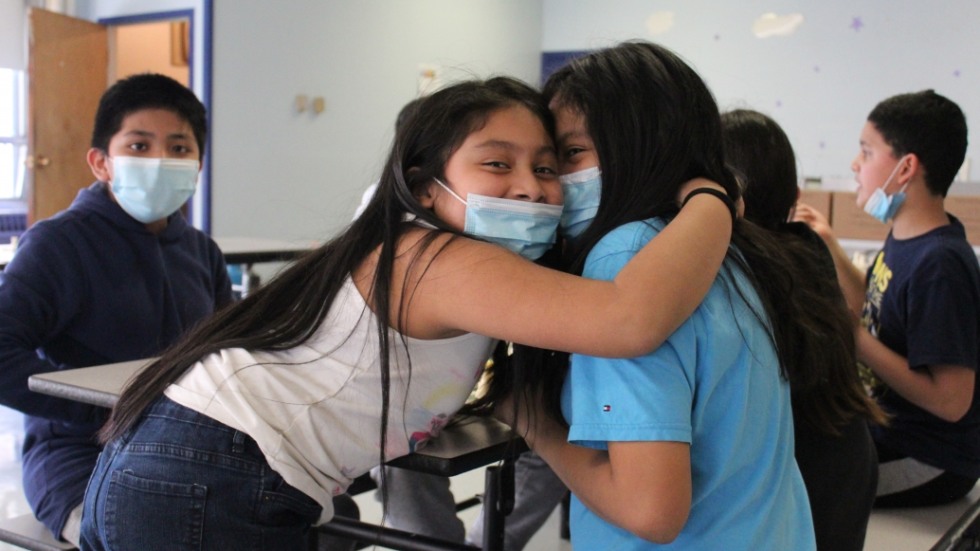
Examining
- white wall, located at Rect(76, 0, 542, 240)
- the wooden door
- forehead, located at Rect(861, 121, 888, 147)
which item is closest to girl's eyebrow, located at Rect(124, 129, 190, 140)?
forehead, located at Rect(861, 121, 888, 147)

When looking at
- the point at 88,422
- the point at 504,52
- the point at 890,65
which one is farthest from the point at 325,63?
the point at 88,422

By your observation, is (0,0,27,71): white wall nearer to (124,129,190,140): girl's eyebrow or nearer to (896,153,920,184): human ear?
(124,129,190,140): girl's eyebrow

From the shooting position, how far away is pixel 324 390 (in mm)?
1086

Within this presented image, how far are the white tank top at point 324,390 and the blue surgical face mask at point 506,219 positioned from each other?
0.13 meters

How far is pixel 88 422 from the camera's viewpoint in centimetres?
165

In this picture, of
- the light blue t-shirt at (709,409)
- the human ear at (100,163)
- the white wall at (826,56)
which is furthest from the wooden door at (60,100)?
the light blue t-shirt at (709,409)

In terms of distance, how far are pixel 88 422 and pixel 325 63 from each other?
217 inches

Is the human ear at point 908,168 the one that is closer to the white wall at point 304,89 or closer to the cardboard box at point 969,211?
the white wall at point 304,89

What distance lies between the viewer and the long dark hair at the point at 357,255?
1.11 metres

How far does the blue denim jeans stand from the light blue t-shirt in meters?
0.36

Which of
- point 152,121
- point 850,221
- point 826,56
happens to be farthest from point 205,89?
point 826,56

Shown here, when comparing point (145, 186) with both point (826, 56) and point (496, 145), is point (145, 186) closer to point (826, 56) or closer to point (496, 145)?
point (496, 145)

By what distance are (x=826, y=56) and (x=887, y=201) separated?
5.77 m

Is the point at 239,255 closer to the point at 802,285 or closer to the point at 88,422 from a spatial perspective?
the point at 88,422
